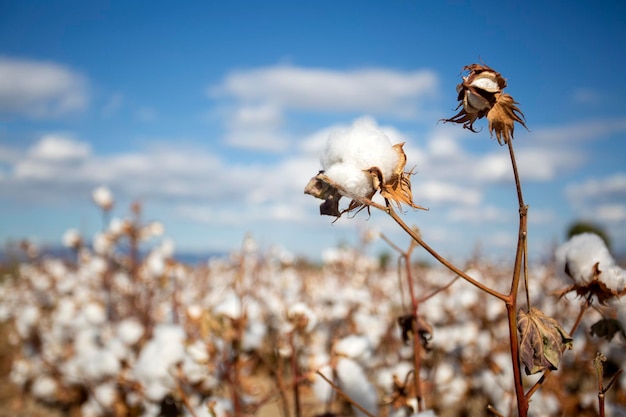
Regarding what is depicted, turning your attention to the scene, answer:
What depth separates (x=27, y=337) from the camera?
15.6ft

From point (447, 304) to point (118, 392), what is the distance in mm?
3071

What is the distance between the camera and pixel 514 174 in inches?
27.0

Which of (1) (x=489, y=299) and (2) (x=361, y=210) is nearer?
(2) (x=361, y=210)

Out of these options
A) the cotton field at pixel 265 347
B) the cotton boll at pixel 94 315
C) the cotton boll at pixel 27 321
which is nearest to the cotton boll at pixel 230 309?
the cotton field at pixel 265 347

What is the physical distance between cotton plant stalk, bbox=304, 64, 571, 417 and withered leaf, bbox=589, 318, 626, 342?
0.34m

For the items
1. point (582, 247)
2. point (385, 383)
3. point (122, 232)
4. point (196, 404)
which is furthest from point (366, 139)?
point (122, 232)

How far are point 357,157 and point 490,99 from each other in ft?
0.70

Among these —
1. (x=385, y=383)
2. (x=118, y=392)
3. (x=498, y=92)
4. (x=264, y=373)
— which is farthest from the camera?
(x=264, y=373)

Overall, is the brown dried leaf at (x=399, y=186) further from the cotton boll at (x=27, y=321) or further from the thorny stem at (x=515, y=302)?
the cotton boll at (x=27, y=321)

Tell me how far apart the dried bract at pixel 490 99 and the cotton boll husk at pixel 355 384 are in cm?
96

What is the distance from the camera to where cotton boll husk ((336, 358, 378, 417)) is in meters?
1.45

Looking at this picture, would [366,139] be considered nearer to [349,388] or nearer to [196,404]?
[349,388]

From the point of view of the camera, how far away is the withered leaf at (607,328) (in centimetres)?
100

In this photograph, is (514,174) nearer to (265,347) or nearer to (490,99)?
(490,99)
